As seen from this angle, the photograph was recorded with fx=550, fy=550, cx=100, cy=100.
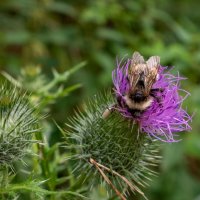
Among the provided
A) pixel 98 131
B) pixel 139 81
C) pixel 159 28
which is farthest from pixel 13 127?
pixel 159 28

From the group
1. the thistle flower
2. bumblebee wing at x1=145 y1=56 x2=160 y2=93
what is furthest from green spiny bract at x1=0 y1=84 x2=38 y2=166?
bumblebee wing at x1=145 y1=56 x2=160 y2=93

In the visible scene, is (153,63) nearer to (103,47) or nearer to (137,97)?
(137,97)

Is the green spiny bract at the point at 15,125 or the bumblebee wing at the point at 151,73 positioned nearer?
the green spiny bract at the point at 15,125

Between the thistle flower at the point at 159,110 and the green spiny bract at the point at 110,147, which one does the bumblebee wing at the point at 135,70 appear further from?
the green spiny bract at the point at 110,147

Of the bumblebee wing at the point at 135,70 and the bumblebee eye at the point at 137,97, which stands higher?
the bumblebee wing at the point at 135,70

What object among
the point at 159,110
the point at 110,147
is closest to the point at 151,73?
the point at 159,110

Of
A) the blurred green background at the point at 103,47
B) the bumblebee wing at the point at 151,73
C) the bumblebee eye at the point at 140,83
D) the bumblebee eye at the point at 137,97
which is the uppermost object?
the blurred green background at the point at 103,47

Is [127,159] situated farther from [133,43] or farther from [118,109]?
[133,43]

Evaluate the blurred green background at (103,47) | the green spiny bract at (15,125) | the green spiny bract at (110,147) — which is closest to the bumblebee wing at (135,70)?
the green spiny bract at (110,147)
